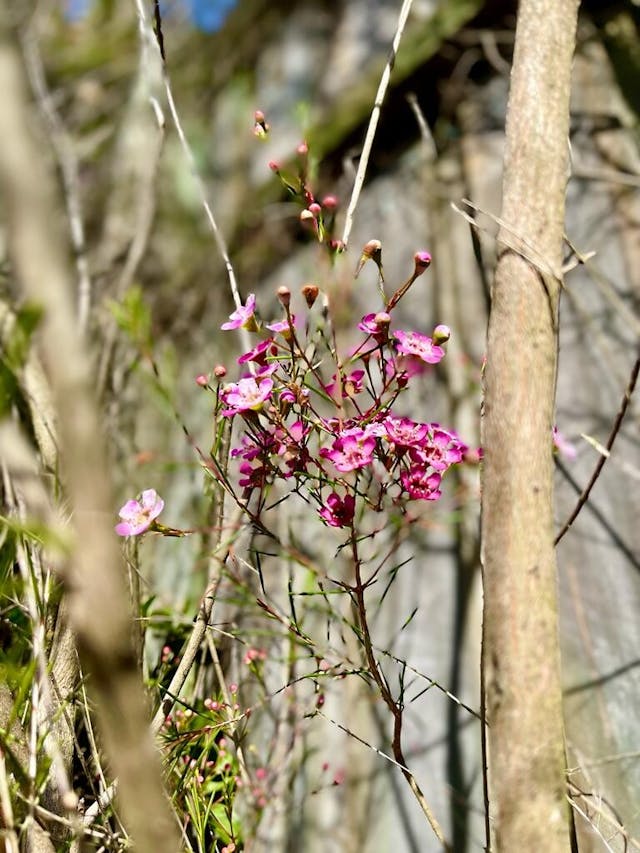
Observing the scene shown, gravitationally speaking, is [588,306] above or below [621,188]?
below

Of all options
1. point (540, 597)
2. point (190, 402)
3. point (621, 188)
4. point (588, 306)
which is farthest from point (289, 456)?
point (190, 402)

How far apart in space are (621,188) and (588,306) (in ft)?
0.83

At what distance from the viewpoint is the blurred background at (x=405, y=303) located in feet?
4.45

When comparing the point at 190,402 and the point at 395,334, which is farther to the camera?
the point at 190,402

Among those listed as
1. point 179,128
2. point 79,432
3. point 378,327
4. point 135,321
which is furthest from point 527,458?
point 135,321

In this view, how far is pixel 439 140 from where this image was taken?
2.10 meters

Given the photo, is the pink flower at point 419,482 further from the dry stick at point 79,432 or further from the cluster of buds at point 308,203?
the dry stick at point 79,432

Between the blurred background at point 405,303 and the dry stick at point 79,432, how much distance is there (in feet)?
1.43

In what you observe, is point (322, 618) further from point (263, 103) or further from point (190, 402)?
point (263, 103)

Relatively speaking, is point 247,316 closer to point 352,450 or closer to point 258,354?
point 258,354

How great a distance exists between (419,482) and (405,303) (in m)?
1.08

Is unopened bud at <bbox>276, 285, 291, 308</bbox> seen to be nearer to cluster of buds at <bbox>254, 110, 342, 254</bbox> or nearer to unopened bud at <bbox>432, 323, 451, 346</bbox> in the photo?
cluster of buds at <bbox>254, 110, 342, 254</bbox>

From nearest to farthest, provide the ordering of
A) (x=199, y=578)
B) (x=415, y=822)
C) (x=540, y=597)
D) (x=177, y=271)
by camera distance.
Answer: (x=540, y=597) < (x=415, y=822) < (x=199, y=578) < (x=177, y=271)

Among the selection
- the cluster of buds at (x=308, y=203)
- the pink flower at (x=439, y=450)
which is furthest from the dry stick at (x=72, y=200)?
the pink flower at (x=439, y=450)
